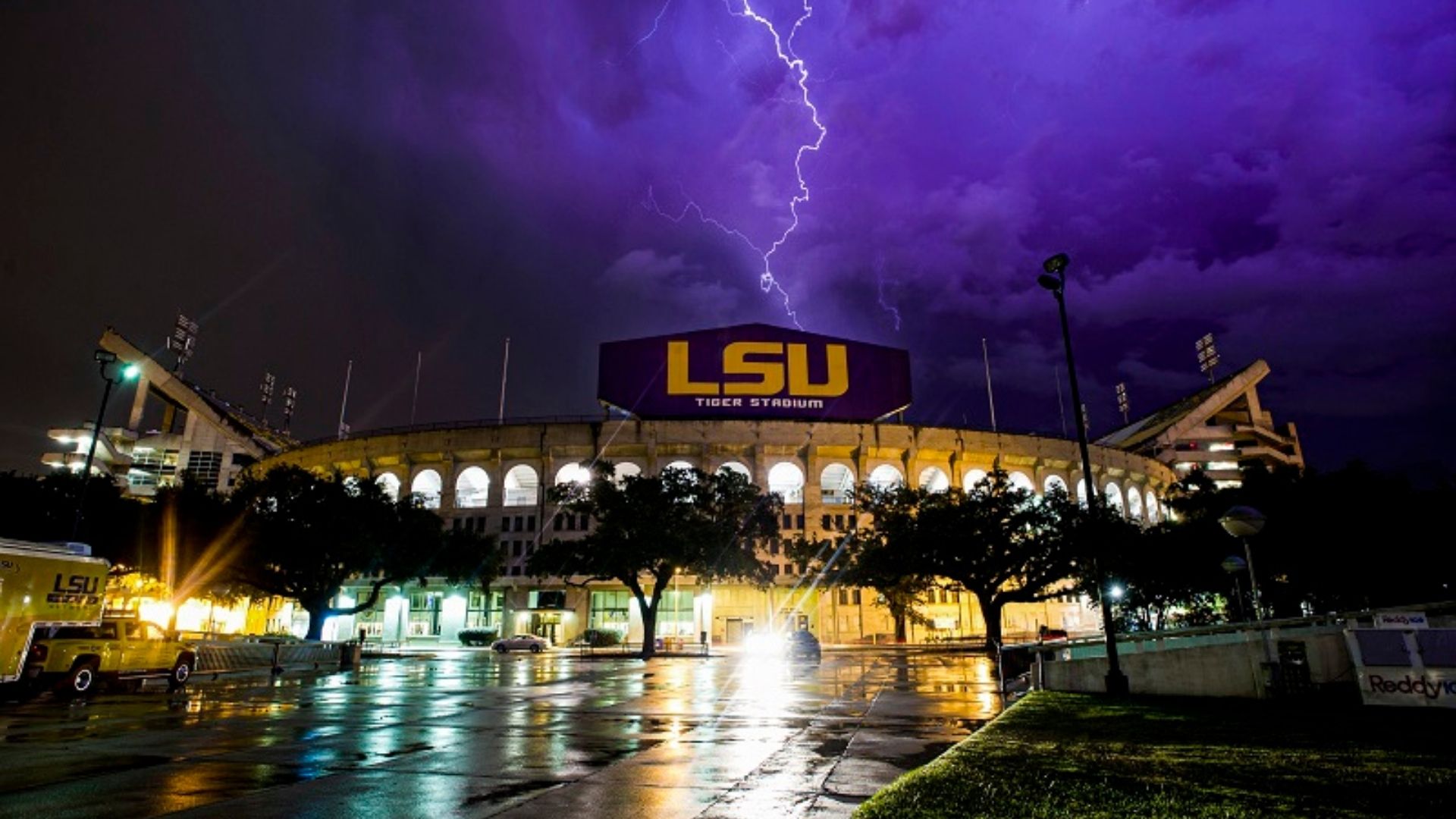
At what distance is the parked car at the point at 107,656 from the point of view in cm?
1823

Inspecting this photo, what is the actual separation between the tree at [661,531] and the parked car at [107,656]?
80.8 ft

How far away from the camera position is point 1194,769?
7.20 meters

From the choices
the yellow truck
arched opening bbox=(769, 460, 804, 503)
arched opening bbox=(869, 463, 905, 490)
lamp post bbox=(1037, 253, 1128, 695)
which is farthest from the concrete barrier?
arched opening bbox=(869, 463, 905, 490)

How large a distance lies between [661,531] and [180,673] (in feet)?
84.1

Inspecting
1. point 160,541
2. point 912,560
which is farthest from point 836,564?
point 160,541

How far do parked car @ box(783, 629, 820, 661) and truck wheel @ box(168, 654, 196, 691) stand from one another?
79.6 ft

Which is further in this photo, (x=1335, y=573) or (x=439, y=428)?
(x=439, y=428)

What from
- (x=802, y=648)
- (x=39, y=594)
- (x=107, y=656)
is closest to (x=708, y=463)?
(x=802, y=648)

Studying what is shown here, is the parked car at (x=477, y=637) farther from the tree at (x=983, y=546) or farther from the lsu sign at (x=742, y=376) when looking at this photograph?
the tree at (x=983, y=546)

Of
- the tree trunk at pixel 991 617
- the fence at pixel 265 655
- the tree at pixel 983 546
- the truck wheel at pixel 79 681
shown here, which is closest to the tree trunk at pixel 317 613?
the fence at pixel 265 655

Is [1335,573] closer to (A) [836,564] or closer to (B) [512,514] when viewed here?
(A) [836,564]

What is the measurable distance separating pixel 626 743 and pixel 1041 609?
7355cm

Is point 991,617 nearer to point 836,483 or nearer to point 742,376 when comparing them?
point 742,376

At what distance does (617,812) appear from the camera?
6.40 m
